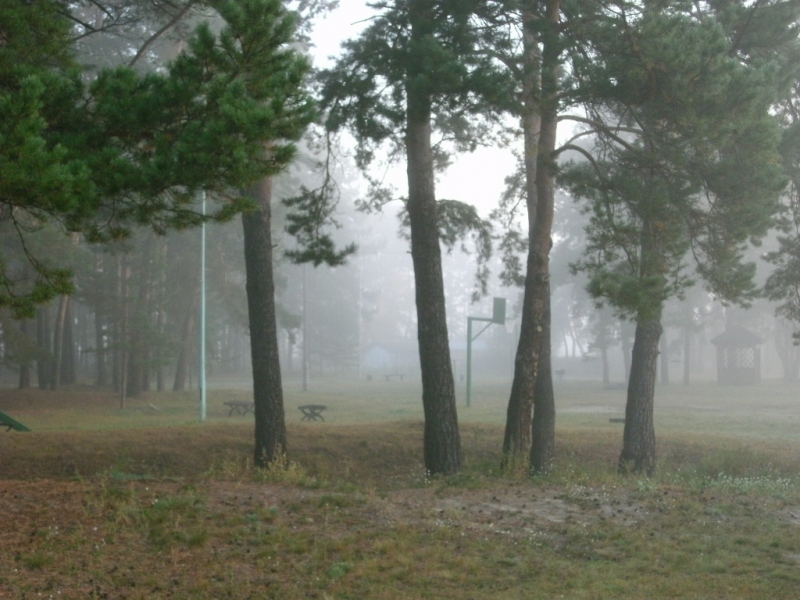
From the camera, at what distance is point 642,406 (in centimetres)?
1689

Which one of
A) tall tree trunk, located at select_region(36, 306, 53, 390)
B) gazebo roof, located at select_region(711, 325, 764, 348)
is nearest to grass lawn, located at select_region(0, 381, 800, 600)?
tall tree trunk, located at select_region(36, 306, 53, 390)

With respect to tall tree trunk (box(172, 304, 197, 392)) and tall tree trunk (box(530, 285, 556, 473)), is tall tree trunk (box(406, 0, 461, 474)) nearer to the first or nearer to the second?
tall tree trunk (box(530, 285, 556, 473))

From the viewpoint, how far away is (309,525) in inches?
330

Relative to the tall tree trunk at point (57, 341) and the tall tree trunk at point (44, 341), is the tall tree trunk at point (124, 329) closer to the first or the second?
the tall tree trunk at point (57, 341)

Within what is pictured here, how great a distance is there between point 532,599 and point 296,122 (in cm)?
455

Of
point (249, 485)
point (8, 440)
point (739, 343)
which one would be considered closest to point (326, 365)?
point (739, 343)

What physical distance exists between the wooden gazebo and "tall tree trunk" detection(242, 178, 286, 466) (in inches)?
1840

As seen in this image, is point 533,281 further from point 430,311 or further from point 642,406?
point 642,406

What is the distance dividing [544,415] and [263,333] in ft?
17.6

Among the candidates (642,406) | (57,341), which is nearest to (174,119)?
(642,406)

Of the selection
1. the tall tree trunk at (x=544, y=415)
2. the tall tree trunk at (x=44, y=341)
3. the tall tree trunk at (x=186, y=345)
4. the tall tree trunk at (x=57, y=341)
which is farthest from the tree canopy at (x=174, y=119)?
the tall tree trunk at (x=186, y=345)

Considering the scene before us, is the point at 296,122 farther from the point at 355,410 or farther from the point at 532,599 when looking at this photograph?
the point at 355,410

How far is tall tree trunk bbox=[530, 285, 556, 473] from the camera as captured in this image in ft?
49.8

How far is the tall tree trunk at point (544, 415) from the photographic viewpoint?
598 inches
